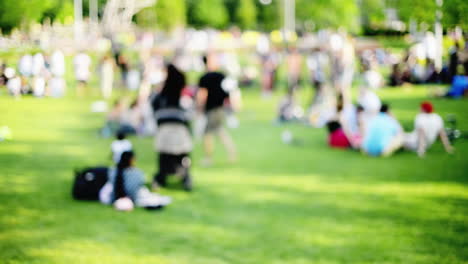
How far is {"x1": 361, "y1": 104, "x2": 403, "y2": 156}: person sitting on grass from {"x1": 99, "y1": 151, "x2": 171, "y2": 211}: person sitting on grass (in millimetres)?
4842

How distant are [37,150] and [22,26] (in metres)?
4.78

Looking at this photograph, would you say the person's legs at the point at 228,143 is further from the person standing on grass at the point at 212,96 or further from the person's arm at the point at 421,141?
the person's arm at the point at 421,141

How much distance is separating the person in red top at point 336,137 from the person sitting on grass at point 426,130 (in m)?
1.41

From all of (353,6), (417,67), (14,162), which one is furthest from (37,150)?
(353,6)

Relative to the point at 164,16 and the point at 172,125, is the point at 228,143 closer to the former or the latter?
the point at 172,125

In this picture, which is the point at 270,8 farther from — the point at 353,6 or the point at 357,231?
the point at 357,231

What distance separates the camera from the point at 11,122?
1299 centimetres

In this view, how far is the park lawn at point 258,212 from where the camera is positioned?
5664mm

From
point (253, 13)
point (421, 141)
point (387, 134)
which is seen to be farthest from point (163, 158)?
point (253, 13)

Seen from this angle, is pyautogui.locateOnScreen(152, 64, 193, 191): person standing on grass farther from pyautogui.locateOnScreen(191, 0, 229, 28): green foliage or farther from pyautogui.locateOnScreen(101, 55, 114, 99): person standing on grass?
pyautogui.locateOnScreen(191, 0, 229, 28): green foliage

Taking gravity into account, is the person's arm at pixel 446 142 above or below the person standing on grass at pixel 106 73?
below

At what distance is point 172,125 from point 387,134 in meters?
4.77

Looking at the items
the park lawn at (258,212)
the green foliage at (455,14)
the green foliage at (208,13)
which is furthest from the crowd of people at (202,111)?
the green foliage at (208,13)

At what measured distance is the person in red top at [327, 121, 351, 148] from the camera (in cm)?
1123
